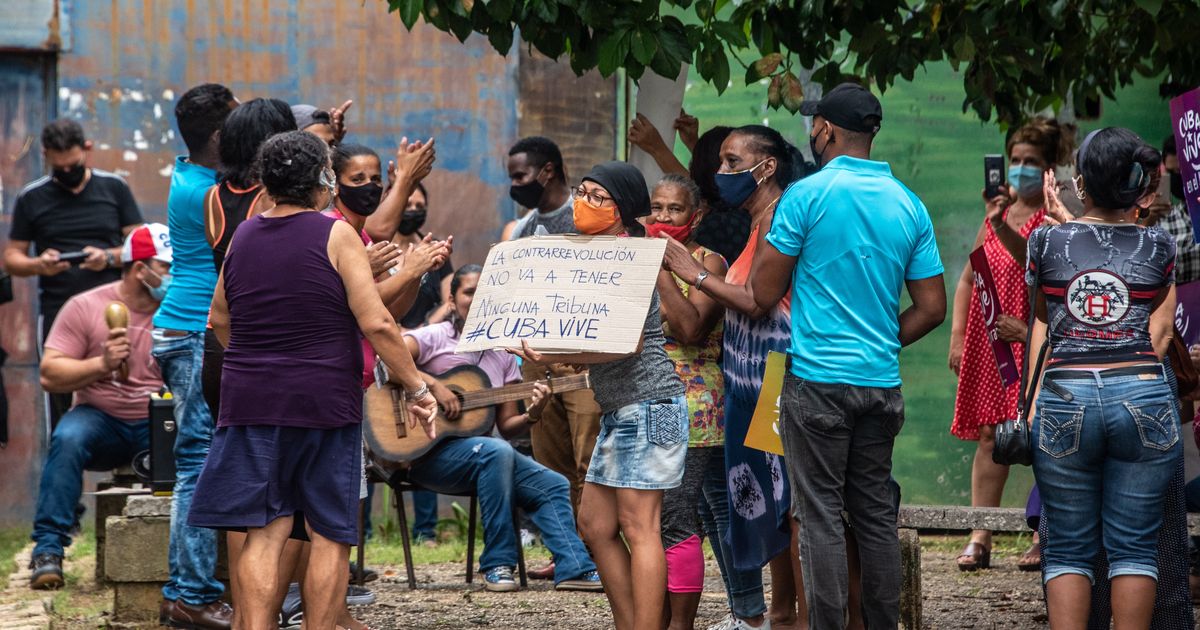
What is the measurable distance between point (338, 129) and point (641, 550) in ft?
8.07

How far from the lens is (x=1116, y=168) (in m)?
5.40

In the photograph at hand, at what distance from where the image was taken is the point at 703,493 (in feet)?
21.6

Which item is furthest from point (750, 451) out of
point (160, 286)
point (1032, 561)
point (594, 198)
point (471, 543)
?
point (160, 286)

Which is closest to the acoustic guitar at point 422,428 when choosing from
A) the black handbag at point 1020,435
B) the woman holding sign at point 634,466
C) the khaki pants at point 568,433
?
the khaki pants at point 568,433

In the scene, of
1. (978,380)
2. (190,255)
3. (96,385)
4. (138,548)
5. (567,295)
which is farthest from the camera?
(96,385)

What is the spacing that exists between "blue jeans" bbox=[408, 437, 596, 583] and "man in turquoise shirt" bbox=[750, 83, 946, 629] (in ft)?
9.76

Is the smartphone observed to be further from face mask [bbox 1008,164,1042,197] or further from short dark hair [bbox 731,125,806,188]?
face mask [bbox 1008,164,1042,197]

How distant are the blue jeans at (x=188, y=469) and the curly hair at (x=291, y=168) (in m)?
1.32

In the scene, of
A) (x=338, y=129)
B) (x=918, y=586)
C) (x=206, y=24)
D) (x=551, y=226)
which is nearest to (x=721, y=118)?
(x=551, y=226)

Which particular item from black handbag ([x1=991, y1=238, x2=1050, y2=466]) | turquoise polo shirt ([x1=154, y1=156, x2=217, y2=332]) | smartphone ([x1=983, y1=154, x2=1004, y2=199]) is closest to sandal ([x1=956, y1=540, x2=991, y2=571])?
smartphone ([x1=983, y1=154, x2=1004, y2=199])

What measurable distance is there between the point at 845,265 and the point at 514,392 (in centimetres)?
220

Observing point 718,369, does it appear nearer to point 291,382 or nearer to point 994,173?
point 994,173

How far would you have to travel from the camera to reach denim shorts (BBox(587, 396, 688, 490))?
18.8 ft

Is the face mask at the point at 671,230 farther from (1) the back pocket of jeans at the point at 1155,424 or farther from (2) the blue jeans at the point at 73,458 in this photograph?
(2) the blue jeans at the point at 73,458
